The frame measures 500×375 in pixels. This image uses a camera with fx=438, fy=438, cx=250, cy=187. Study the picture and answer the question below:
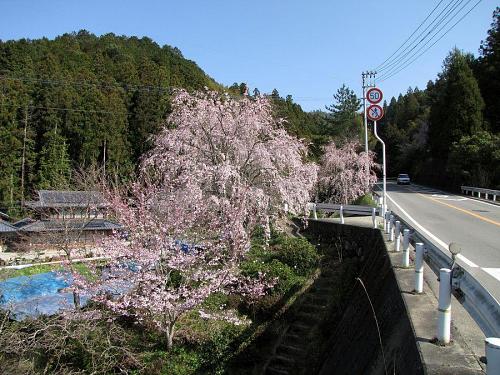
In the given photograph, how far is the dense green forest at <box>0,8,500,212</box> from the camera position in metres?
36.8

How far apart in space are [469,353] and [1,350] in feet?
20.2

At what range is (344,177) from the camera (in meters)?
29.4

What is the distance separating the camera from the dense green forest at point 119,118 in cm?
3684

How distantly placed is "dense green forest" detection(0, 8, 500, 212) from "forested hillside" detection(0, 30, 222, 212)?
0.11m

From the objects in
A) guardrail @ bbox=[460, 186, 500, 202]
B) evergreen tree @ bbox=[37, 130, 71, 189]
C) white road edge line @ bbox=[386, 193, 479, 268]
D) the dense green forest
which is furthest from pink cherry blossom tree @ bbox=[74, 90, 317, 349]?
evergreen tree @ bbox=[37, 130, 71, 189]

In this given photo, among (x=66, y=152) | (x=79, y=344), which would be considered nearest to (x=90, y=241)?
(x=66, y=152)

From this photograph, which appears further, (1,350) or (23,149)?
(23,149)

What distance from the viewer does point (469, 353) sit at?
3.71m

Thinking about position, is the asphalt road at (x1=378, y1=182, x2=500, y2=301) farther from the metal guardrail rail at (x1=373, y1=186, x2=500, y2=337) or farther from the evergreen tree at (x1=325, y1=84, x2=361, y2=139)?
the evergreen tree at (x1=325, y1=84, x2=361, y2=139)

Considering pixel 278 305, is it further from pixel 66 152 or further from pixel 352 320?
pixel 66 152

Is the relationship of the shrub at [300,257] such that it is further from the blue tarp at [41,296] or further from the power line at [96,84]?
the power line at [96,84]

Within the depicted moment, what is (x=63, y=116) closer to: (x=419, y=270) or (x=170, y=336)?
(x=170, y=336)

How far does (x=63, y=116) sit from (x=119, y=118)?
611 centimetres

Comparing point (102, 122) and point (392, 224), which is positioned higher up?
point (102, 122)
